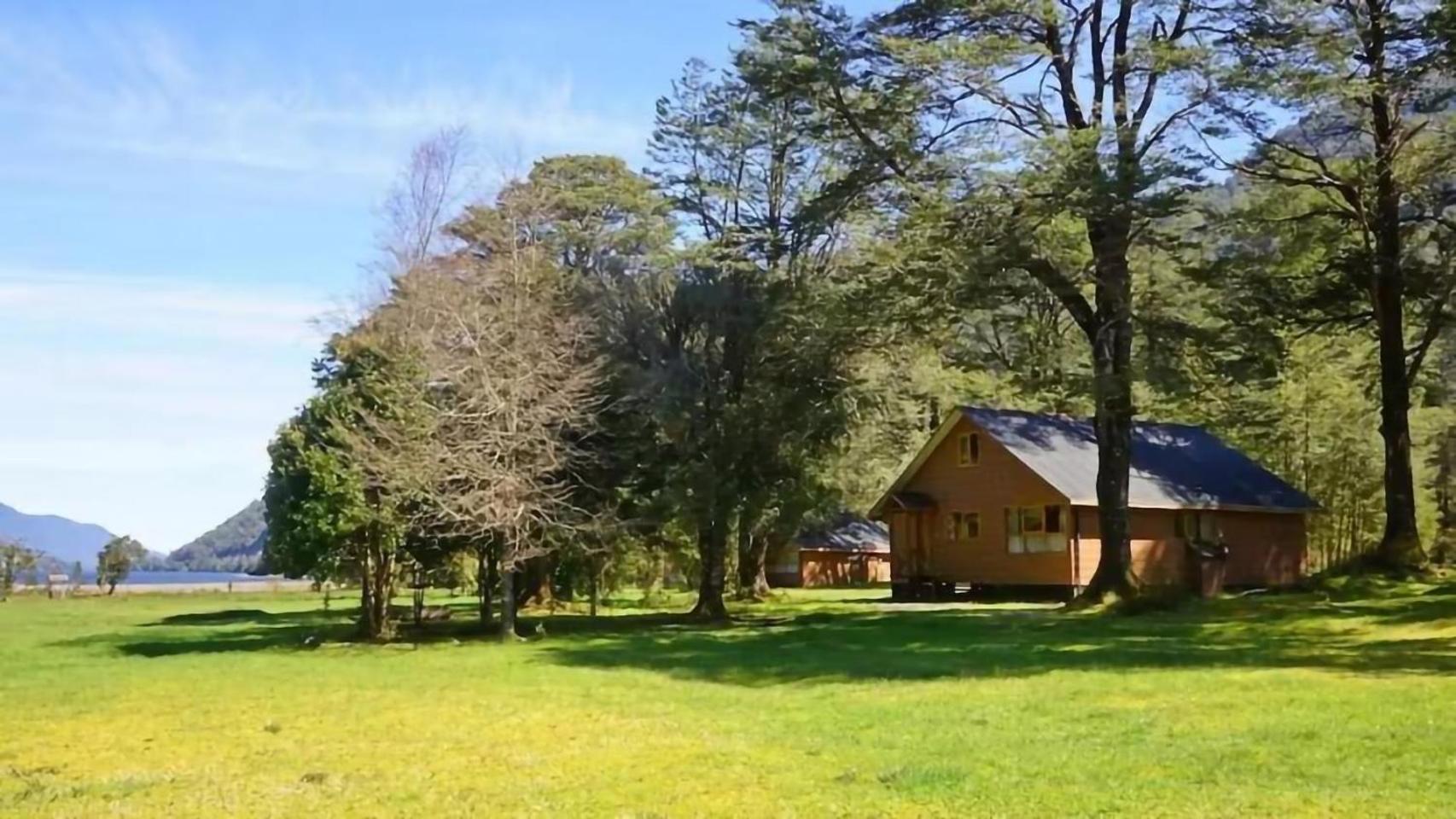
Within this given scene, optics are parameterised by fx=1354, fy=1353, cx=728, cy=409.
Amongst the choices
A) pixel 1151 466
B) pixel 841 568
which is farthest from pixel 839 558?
pixel 1151 466

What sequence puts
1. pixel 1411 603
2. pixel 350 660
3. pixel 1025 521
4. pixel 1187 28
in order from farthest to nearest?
pixel 1025 521 → pixel 1187 28 → pixel 1411 603 → pixel 350 660

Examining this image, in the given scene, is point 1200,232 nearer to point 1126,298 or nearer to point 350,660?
point 1126,298

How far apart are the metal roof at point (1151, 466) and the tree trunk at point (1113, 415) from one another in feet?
21.3

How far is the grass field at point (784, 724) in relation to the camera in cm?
869

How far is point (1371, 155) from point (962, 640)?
12.1 metres

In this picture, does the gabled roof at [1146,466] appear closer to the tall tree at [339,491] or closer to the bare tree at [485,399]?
the bare tree at [485,399]

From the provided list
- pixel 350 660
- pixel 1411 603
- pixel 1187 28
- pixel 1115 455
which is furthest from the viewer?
pixel 1115 455

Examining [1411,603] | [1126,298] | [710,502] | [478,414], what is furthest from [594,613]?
[1411,603]

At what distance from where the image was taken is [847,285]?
28234 mm

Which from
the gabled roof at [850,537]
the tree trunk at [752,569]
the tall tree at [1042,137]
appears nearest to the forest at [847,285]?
the tall tree at [1042,137]

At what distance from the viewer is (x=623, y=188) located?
35.6 metres

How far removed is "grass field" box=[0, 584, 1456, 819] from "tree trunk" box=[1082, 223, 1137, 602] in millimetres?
3393

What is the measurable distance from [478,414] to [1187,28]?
1548cm

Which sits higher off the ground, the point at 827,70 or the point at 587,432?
the point at 827,70
